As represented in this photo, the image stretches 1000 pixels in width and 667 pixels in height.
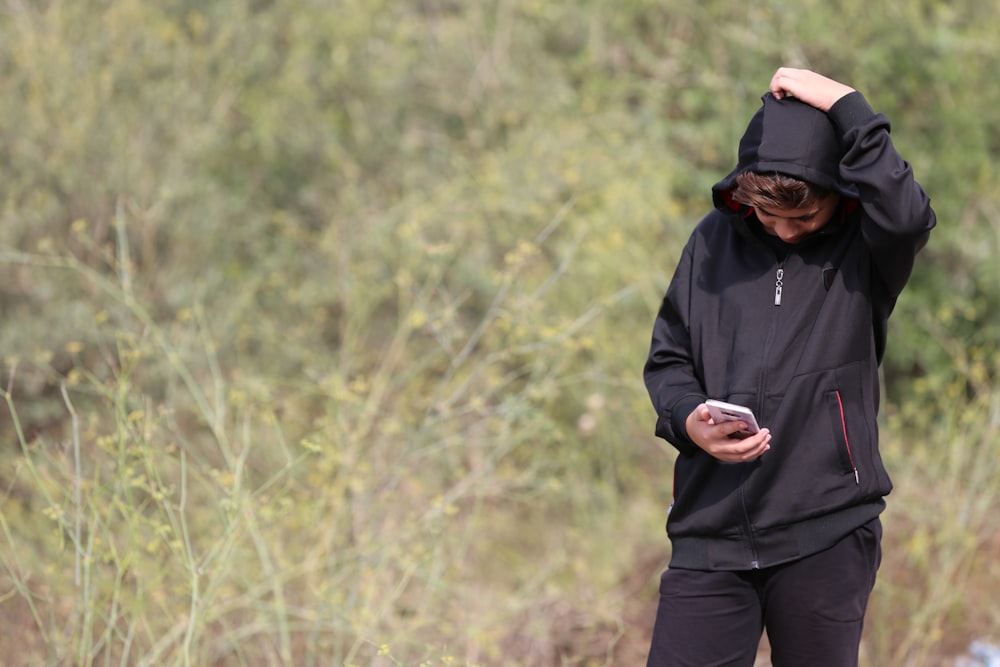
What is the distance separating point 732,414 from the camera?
7.03 feet

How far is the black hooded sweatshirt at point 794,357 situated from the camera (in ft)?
7.47

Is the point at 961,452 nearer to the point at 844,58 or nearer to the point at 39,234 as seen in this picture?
the point at 844,58

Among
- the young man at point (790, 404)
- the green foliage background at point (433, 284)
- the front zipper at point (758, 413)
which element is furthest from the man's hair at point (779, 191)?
the green foliage background at point (433, 284)

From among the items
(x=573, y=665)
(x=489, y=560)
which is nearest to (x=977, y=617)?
(x=573, y=665)

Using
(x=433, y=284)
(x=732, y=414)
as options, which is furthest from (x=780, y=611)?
(x=433, y=284)

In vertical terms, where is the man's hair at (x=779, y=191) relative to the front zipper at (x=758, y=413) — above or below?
above

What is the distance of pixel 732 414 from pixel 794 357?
0.27 m

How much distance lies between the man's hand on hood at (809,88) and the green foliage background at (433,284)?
63.1 inches

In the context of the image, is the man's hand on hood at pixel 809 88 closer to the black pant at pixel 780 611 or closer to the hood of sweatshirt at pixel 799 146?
the hood of sweatshirt at pixel 799 146

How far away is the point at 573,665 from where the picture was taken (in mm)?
4473

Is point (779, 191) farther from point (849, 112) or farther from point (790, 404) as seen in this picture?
point (790, 404)

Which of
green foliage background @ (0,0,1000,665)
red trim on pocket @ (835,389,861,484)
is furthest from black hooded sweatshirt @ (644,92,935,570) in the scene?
green foliage background @ (0,0,1000,665)

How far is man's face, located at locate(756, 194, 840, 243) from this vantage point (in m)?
2.31

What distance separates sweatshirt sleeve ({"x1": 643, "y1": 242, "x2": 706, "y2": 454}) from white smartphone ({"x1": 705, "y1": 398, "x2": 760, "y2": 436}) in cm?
18
